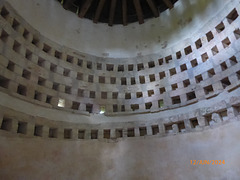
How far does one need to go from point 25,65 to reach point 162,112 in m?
5.89

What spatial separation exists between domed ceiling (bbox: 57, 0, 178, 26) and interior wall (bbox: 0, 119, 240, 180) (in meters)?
6.80

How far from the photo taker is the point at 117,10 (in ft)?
44.4

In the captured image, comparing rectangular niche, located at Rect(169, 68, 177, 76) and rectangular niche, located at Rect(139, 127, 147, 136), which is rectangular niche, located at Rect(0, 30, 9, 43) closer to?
rectangular niche, located at Rect(139, 127, 147, 136)

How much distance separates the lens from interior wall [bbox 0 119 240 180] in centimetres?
725

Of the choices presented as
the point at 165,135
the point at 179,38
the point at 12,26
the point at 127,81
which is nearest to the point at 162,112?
the point at 165,135

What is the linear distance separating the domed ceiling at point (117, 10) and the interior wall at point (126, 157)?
22.3 feet

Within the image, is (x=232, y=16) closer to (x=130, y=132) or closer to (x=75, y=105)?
(x=130, y=132)

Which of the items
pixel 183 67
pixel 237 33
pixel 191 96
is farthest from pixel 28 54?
pixel 237 33

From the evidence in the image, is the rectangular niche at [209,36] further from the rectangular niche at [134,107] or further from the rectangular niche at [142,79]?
the rectangular niche at [134,107]

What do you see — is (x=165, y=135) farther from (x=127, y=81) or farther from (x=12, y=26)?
(x=12, y=26)

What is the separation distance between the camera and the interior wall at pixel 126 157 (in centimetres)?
725

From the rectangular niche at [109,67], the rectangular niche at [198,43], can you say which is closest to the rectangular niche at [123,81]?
the rectangular niche at [109,67]

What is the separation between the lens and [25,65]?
8.91 metres
